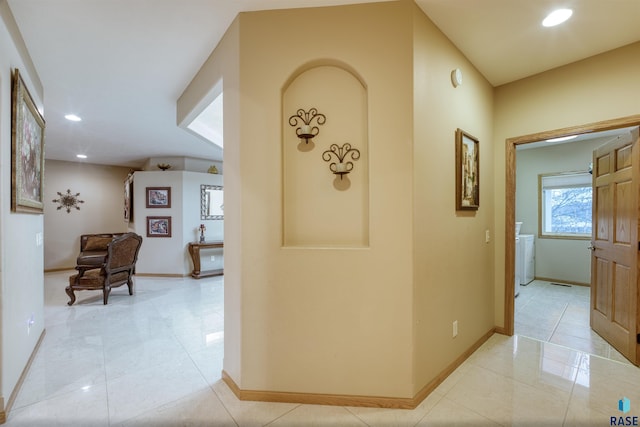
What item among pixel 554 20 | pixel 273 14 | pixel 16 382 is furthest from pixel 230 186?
pixel 554 20

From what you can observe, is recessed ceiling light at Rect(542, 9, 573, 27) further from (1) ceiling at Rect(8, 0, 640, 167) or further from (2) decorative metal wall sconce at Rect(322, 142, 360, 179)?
Answer: (2) decorative metal wall sconce at Rect(322, 142, 360, 179)

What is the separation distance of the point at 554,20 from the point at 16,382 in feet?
14.7

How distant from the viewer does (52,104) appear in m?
3.34

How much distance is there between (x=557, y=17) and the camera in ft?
6.42

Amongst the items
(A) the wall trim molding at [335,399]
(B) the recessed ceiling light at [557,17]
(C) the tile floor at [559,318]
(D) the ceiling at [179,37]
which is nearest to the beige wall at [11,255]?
(D) the ceiling at [179,37]

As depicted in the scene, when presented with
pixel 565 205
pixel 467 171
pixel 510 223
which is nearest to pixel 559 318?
pixel 510 223

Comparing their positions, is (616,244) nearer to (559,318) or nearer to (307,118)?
(559,318)

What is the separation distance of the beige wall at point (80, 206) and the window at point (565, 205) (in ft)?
30.5

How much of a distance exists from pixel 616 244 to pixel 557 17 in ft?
6.65

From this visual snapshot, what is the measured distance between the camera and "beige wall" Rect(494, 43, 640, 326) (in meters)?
2.28

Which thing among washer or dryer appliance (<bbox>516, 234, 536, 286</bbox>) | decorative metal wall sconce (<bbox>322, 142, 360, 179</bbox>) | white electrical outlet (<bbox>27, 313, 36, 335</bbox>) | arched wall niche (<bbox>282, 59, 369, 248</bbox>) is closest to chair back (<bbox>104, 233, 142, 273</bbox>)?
white electrical outlet (<bbox>27, 313, 36, 335</bbox>)

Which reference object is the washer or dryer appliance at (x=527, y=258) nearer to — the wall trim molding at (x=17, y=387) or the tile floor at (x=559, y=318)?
the tile floor at (x=559, y=318)

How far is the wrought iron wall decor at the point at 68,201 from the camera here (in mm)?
6504

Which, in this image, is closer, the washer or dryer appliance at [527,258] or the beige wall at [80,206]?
the washer or dryer appliance at [527,258]
